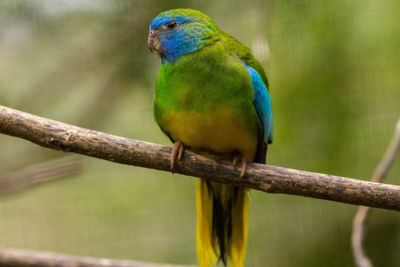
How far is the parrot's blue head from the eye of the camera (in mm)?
2376

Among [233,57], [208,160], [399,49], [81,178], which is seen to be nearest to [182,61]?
[233,57]

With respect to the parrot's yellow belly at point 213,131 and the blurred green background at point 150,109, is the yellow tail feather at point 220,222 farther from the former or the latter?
the blurred green background at point 150,109

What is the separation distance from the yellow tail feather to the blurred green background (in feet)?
3.12

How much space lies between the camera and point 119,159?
194cm

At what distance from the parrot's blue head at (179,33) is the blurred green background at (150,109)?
64 cm

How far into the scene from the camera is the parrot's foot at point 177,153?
2.04 metres

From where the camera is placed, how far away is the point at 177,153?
2125 mm

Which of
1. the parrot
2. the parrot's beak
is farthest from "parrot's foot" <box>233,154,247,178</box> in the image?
the parrot's beak

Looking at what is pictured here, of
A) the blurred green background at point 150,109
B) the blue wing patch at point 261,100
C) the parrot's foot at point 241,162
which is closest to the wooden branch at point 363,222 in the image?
the blurred green background at point 150,109

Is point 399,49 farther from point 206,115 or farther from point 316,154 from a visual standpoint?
point 206,115

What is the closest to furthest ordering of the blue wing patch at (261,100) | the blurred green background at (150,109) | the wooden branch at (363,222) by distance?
the blue wing patch at (261,100) < the wooden branch at (363,222) < the blurred green background at (150,109)

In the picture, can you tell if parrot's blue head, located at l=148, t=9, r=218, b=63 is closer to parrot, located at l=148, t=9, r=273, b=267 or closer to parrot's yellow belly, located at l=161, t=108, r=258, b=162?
parrot, located at l=148, t=9, r=273, b=267

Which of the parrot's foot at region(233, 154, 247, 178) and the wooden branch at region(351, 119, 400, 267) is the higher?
the parrot's foot at region(233, 154, 247, 178)

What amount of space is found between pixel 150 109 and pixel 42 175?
1310 millimetres
